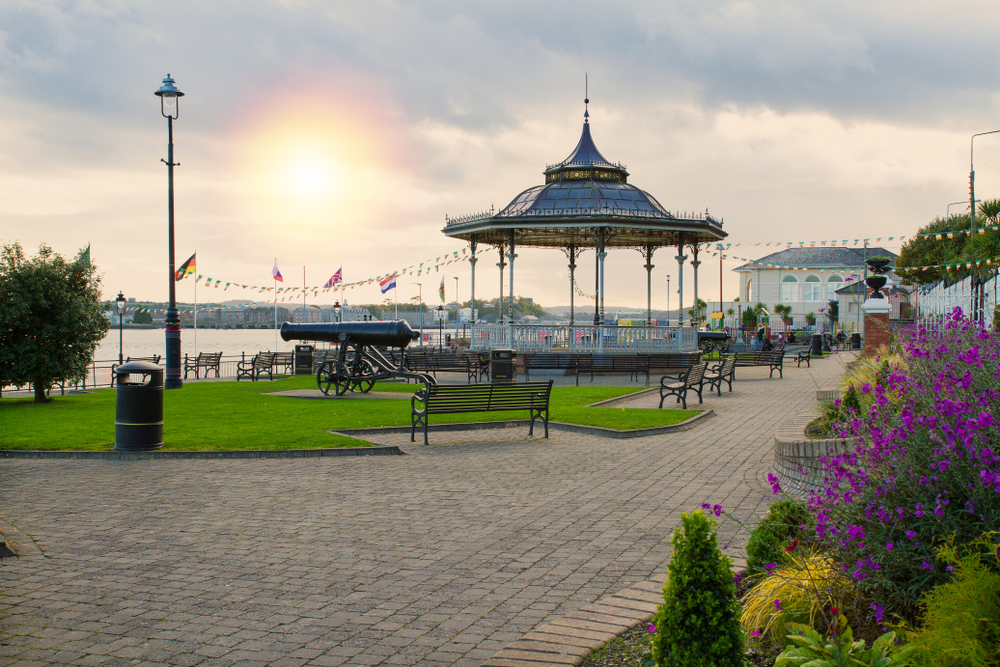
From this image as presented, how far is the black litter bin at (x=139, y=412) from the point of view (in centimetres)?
1092

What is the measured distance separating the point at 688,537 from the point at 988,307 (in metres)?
21.3

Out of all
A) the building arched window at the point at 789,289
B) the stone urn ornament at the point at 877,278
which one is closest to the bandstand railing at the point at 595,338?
the stone urn ornament at the point at 877,278

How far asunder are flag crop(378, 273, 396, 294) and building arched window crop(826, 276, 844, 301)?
52.5m

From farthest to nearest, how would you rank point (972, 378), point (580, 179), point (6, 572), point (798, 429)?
1. point (580, 179)
2. point (798, 429)
3. point (6, 572)
4. point (972, 378)

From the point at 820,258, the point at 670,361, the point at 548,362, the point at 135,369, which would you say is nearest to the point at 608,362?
the point at 548,362

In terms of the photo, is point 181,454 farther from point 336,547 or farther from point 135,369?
point 336,547

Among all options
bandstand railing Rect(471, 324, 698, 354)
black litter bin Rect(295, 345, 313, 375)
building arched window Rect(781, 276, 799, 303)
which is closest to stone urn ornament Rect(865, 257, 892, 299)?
bandstand railing Rect(471, 324, 698, 354)

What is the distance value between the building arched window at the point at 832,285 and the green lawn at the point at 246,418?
6608 centimetres

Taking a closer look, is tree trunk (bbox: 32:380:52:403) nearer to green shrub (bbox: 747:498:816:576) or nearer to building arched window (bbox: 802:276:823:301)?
green shrub (bbox: 747:498:816:576)

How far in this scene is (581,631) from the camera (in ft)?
14.2

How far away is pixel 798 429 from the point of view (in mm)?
9203

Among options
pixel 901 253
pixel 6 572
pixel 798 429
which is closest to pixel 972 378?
pixel 798 429

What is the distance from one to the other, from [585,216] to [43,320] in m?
→ 16.3

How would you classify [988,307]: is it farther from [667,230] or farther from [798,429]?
[798,429]
